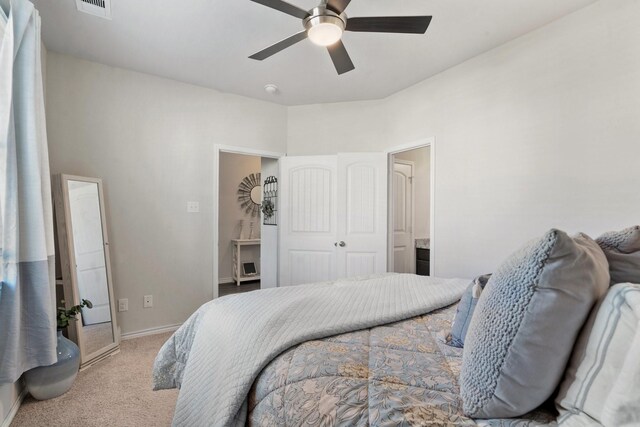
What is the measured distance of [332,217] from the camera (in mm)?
3818

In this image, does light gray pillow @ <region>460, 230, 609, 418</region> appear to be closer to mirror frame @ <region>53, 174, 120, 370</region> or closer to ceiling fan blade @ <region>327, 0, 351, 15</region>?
ceiling fan blade @ <region>327, 0, 351, 15</region>

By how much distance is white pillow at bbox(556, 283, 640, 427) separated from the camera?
0.61m

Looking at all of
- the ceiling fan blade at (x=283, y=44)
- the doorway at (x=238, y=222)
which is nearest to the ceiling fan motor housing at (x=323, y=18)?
the ceiling fan blade at (x=283, y=44)

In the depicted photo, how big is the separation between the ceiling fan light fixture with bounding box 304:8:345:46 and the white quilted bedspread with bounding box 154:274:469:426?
145cm

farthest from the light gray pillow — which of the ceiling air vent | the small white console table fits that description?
the small white console table

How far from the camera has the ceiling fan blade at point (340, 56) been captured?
6.82 ft

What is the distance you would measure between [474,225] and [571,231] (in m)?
0.74

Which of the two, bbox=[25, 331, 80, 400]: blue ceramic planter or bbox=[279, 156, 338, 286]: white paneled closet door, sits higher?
bbox=[279, 156, 338, 286]: white paneled closet door

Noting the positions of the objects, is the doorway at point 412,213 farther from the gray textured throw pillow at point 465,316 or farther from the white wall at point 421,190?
the gray textured throw pillow at point 465,316

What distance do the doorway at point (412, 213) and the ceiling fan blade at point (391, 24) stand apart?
2637 mm

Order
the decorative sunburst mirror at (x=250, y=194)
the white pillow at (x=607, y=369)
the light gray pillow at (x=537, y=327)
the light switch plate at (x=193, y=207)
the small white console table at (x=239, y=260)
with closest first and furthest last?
the white pillow at (x=607, y=369) < the light gray pillow at (x=537, y=327) < the light switch plate at (x=193, y=207) < the small white console table at (x=239, y=260) < the decorative sunburst mirror at (x=250, y=194)

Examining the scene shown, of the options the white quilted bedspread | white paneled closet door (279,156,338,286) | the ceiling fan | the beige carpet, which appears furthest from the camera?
white paneled closet door (279,156,338,286)

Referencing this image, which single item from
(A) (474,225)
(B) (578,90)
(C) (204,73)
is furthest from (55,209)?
(B) (578,90)

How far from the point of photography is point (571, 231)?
2.17 meters
